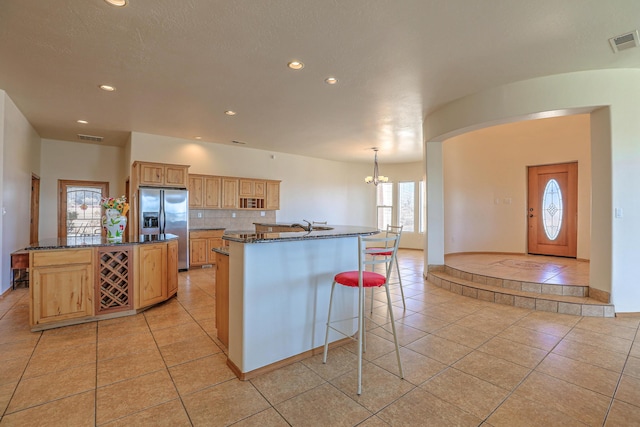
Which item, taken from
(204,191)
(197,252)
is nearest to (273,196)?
(204,191)

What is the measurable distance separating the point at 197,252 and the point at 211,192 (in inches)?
53.0

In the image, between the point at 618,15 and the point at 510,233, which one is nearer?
the point at 618,15

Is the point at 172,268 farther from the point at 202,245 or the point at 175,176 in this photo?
the point at 175,176

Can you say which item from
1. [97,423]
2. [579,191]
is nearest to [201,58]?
[97,423]

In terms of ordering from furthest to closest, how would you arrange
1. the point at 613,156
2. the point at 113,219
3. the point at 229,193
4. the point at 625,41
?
the point at 229,193
the point at 113,219
the point at 613,156
the point at 625,41

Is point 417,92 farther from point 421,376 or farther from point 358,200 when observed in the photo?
point 358,200

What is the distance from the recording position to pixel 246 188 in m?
7.07

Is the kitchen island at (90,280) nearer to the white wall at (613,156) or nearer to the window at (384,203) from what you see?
the white wall at (613,156)

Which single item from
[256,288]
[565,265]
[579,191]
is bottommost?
[565,265]

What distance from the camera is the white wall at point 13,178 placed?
4.05 m

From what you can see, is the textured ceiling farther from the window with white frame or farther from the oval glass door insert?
the window with white frame

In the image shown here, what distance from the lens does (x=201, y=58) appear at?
3102mm

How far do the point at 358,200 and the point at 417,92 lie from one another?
5.91 meters

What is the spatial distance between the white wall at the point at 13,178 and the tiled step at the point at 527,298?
21.3ft
